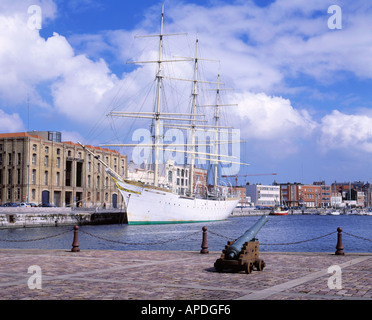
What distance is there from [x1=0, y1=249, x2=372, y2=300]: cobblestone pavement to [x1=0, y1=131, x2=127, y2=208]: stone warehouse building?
5672cm

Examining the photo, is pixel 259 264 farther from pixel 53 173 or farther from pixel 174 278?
pixel 53 173

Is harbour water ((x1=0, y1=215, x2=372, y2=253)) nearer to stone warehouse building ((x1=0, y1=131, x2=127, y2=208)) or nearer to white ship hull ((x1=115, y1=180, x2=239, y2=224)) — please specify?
white ship hull ((x1=115, y1=180, x2=239, y2=224))

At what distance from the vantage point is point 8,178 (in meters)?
83.2

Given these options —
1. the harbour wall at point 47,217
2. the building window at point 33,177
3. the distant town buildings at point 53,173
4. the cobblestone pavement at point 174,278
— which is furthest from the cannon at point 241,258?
the building window at point 33,177

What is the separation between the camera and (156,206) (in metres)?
67.1

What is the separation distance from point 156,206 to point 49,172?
95.7ft

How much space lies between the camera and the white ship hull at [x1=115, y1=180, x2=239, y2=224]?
213 feet

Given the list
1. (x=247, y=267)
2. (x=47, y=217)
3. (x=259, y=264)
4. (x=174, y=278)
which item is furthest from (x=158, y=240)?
(x=174, y=278)

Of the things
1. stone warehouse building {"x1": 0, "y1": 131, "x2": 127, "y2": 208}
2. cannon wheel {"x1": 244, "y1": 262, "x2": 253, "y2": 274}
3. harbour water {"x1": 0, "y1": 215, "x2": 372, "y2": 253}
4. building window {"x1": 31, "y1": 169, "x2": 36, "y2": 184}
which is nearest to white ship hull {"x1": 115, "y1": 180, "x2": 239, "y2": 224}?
harbour water {"x1": 0, "y1": 215, "x2": 372, "y2": 253}

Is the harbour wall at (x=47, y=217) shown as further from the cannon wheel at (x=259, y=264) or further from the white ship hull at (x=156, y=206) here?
the cannon wheel at (x=259, y=264)

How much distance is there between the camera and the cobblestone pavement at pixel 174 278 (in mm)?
9562

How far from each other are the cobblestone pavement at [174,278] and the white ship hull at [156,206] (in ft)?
155

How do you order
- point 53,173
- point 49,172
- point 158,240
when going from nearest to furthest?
1. point 158,240
2. point 49,172
3. point 53,173
